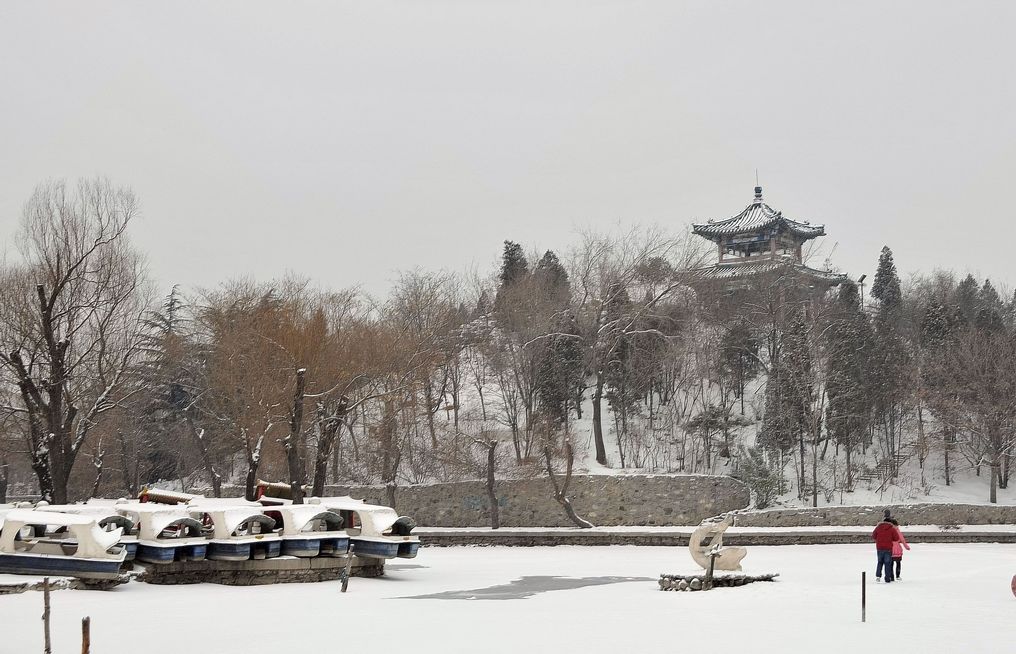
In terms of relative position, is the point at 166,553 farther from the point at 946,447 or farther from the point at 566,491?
the point at 946,447

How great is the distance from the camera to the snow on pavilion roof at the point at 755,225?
58.7 metres

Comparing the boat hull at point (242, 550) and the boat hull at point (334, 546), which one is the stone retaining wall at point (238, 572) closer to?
the boat hull at point (242, 550)

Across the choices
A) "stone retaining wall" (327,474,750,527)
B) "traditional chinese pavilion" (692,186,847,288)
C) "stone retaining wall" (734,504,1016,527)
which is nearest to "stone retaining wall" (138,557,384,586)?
"stone retaining wall" (734,504,1016,527)

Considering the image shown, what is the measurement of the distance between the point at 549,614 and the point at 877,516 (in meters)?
21.2

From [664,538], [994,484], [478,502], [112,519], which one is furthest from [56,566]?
[994,484]

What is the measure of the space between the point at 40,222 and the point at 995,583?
2744 centimetres

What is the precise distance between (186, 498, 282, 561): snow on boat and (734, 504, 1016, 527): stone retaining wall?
18273 mm

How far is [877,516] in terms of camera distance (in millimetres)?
33219

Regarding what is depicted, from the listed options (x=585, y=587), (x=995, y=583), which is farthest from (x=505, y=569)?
(x=995, y=583)

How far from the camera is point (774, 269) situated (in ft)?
165

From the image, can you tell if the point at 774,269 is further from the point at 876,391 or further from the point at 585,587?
the point at 585,587

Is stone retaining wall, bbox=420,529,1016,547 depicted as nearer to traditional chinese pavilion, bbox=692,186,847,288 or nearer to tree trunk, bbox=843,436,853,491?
tree trunk, bbox=843,436,853,491

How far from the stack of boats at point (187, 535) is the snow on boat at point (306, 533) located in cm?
2

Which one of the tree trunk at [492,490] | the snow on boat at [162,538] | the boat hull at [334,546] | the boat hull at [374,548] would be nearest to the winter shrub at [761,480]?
the tree trunk at [492,490]
